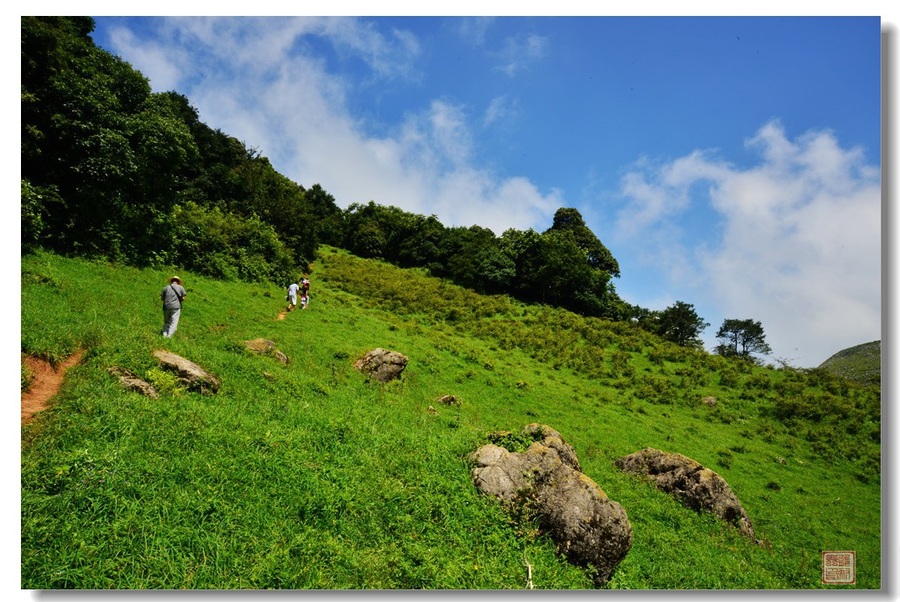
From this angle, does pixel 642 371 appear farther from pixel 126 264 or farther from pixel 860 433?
pixel 126 264

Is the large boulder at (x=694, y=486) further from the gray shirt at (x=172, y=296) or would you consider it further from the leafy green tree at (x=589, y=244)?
the leafy green tree at (x=589, y=244)

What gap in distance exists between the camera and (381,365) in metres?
14.8

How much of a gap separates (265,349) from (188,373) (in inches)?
182

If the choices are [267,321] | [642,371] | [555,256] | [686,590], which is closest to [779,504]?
[686,590]

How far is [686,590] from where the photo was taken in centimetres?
677

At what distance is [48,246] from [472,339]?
22.2m

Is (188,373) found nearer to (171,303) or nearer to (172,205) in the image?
(171,303)

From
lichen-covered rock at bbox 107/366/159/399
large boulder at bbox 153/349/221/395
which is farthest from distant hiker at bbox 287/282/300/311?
lichen-covered rock at bbox 107/366/159/399

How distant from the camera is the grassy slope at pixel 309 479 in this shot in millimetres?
4797

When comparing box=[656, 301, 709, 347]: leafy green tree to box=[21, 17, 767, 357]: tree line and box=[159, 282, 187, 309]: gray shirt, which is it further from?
box=[159, 282, 187, 309]: gray shirt

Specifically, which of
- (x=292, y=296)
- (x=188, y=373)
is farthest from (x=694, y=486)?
(x=292, y=296)

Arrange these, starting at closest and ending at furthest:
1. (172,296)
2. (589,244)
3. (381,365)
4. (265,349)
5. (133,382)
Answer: (133,382) → (172,296) → (265,349) → (381,365) → (589,244)

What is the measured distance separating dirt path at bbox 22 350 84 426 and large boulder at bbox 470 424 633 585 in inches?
298
